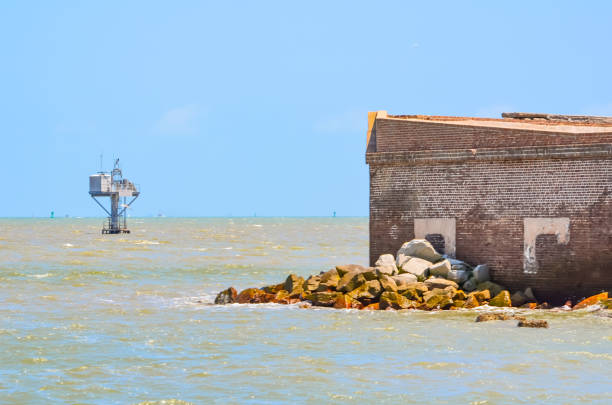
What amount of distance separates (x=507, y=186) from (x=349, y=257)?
31.2 meters

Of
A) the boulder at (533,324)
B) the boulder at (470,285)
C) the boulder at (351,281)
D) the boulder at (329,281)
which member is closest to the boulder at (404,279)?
the boulder at (351,281)

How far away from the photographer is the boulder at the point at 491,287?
21.9m

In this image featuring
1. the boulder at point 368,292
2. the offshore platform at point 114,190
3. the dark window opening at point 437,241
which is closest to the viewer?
the boulder at point 368,292

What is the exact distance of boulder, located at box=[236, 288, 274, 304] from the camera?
23984mm

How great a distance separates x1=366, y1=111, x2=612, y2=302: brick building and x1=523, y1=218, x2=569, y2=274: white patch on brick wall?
0.02 metres

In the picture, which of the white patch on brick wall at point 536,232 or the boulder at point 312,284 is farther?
the boulder at point 312,284

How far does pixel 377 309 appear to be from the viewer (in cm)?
2166

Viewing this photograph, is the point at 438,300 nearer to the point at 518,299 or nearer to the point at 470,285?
the point at 470,285

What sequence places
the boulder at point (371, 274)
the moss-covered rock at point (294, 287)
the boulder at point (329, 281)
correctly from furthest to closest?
the moss-covered rock at point (294, 287), the boulder at point (329, 281), the boulder at point (371, 274)

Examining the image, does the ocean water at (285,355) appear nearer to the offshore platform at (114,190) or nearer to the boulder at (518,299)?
the boulder at (518,299)

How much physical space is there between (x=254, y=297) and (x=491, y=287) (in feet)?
20.5

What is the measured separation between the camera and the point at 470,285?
2223 centimetres

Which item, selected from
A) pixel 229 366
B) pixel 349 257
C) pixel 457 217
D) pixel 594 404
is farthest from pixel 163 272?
pixel 594 404

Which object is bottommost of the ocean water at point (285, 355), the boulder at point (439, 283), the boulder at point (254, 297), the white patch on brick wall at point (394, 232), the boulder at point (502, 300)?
the ocean water at point (285, 355)
